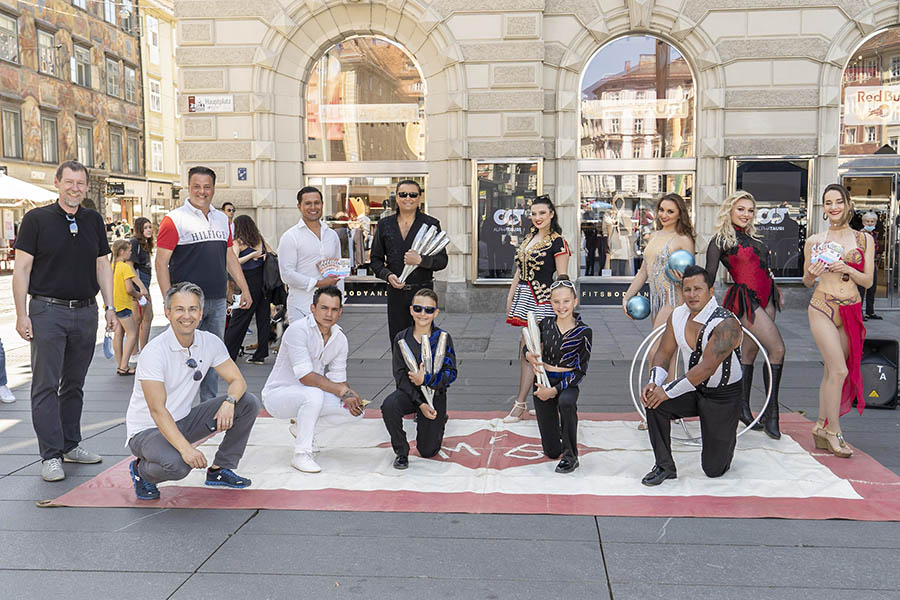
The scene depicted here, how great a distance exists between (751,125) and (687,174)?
127cm

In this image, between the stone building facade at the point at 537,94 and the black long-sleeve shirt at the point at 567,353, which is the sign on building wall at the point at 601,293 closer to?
the stone building facade at the point at 537,94

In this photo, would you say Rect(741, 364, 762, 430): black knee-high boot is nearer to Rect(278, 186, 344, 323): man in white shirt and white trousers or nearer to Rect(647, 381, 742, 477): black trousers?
Rect(647, 381, 742, 477): black trousers

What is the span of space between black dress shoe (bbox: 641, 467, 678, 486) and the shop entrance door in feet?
34.9

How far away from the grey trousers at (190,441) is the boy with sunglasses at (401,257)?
1.86 meters

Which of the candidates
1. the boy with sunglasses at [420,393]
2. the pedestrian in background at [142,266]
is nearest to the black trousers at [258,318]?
the pedestrian in background at [142,266]

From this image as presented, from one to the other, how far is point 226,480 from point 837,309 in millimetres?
3946

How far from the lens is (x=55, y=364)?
5.15m

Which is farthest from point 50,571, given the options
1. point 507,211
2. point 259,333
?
point 507,211

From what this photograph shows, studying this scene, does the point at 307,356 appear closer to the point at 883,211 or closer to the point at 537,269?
the point at 537,269

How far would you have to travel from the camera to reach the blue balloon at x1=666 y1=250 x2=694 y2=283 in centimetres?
552

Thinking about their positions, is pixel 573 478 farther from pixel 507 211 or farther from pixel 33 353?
pixel 507 211

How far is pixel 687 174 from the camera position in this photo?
13984mm

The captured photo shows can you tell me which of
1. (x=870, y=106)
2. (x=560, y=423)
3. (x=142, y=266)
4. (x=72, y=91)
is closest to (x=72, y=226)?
(x=560, y=423)

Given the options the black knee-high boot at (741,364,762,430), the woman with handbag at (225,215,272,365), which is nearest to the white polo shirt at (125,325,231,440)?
the black knee-high boot at (741,364,762,430)
